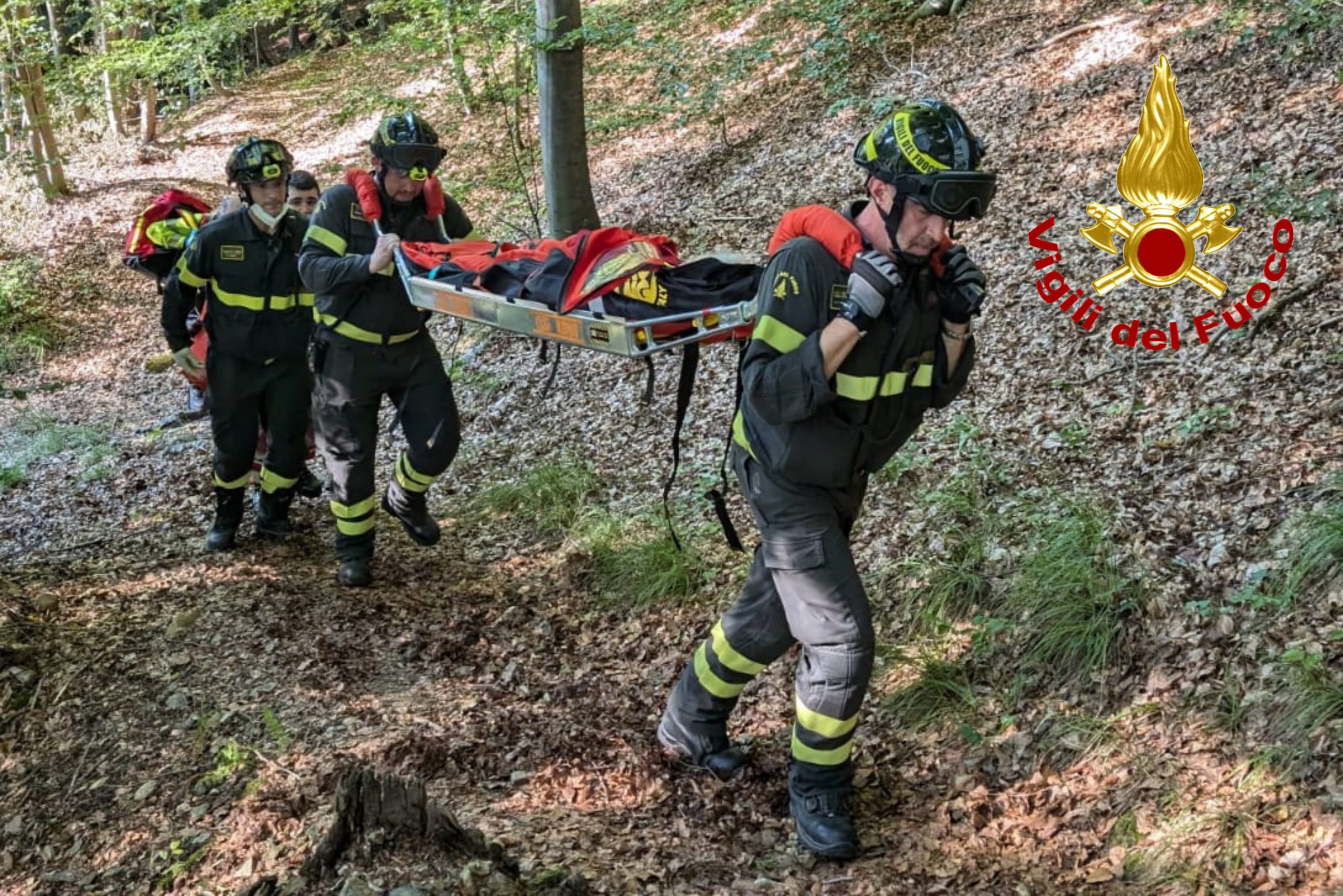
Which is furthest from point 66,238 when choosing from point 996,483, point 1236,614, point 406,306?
point 1236,614

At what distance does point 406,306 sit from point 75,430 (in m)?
7.53

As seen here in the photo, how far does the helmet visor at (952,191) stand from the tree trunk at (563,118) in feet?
21.4

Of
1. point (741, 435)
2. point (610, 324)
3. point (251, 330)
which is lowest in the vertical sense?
point (251, 330)

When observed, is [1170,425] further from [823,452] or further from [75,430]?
[75,430]

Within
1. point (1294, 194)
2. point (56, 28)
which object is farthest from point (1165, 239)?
point (56, 28)

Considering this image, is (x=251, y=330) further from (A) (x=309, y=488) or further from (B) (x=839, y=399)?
(B) (x=839, y=399)

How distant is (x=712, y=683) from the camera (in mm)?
4320

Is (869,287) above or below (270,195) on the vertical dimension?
above

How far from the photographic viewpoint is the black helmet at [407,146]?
556cm

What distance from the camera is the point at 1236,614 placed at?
4301 millimetres

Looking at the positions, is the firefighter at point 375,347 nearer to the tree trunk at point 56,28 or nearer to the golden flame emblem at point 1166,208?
the golden flame emblem at point 1166,208

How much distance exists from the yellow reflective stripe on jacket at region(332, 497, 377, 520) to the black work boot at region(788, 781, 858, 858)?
3.42 meters

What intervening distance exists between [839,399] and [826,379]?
291 mm

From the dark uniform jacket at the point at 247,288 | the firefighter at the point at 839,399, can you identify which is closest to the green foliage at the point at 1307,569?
the firefighter at the point at 839,399
